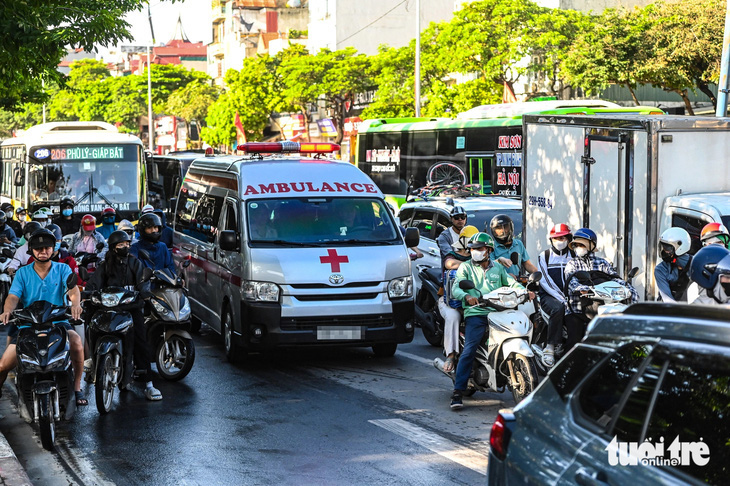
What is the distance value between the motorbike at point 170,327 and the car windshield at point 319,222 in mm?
1430

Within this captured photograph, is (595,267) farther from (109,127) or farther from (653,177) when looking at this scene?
(109,127)

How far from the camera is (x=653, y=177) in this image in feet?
34.8

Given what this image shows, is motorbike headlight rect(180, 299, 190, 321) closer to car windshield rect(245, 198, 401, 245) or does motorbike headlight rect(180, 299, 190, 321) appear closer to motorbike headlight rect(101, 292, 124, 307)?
motorbike headlight rect(101, 292, 124, 307)

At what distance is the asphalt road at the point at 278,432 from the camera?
23.0 feet

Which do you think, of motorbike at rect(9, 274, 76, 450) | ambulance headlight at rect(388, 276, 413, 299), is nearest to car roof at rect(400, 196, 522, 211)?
ambulance headlight at rect(388, 276, 413, 299)

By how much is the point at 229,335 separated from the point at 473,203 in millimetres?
4028

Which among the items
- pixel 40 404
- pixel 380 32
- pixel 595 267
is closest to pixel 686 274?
pixel 595 267

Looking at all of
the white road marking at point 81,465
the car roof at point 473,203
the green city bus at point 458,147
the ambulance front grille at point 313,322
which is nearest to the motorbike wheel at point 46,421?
the white road marking at point 81,465

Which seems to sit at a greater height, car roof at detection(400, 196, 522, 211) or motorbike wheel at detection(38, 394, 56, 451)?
car roof at detection(400, 196, 522, 211)

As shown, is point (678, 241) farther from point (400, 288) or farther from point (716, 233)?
point (400, 288)

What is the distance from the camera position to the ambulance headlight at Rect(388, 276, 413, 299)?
36.0 ft

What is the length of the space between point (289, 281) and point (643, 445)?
25.6 feet

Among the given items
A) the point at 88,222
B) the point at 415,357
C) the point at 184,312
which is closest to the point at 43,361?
the point at 184,312

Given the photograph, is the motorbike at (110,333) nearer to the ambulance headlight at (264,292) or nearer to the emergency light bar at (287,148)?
the ambulance headlight at (264,292)
